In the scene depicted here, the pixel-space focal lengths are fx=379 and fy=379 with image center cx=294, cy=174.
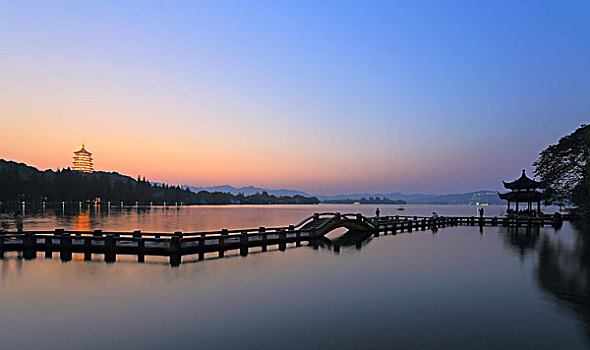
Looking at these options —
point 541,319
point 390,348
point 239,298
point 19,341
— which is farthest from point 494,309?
point 19,341

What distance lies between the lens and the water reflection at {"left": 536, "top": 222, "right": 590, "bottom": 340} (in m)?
13.1

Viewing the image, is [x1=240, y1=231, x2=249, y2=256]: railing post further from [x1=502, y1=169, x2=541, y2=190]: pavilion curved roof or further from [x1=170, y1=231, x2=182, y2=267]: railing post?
[x1=502, y1=169, x2=541, y2=190]: pavilion curved roof

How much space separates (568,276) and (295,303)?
13.6m

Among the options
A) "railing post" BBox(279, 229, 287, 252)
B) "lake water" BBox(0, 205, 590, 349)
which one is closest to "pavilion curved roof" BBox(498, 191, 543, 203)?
"lake water" BBox(0, 205, 590, 349)

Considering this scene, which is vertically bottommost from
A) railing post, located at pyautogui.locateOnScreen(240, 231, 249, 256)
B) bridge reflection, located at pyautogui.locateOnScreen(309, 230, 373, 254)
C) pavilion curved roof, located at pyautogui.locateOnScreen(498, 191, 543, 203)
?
bridge reflection, located at pyautogui.locateOnScreen(309, 230, 373, 254)

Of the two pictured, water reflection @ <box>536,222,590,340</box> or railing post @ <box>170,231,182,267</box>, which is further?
railing post @ <box>170,231,182,267</box>

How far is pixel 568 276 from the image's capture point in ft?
58.9

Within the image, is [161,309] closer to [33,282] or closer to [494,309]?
[33,282]

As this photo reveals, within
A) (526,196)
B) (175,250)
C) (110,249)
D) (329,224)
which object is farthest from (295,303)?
(526,196)

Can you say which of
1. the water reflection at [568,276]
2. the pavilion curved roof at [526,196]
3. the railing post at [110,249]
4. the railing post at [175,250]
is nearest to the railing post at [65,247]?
the railing post at [110,249]

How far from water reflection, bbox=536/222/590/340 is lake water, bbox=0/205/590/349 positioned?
68mm

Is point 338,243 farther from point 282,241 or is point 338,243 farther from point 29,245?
point 29,245

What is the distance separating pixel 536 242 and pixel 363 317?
2813 cm

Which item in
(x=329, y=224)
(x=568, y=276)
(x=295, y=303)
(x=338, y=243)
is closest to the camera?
(x=295, y=303)
